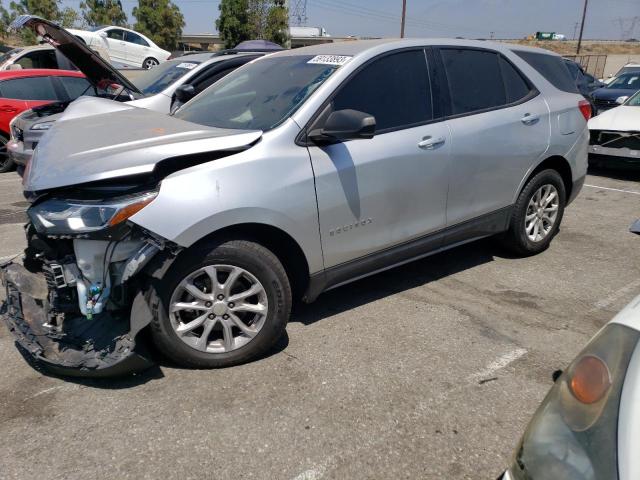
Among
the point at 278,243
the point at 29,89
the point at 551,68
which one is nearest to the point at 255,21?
the point at 29,89

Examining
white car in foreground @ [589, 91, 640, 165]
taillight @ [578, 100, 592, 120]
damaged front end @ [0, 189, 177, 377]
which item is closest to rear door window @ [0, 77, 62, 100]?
damaged front end @ [0, 189, 177, 377]

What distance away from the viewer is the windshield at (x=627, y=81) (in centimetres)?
1353

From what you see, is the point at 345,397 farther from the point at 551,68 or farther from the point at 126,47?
the point at 126,47

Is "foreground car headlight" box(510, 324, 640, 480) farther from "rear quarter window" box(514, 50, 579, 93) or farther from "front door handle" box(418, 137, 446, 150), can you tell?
"rear quarter window" box(514, 50, 579, 93)

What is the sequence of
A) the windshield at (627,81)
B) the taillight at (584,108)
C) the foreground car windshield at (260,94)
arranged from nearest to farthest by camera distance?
1. the foreground car windshield at (260,94)
2. the taillight at (584,108)
3. the windshield at (627,81)

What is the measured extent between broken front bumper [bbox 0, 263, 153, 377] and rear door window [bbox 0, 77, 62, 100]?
22.8 ft

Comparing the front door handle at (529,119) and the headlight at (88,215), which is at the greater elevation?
the headlight at (88,215)

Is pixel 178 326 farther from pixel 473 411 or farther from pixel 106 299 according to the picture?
pixel 473 411

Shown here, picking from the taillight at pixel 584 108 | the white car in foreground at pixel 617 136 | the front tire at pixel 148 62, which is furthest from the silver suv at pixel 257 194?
the front tire at pixel 148 62

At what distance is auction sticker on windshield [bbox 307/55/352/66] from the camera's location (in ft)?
11.8

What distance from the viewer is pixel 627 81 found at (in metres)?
13.9

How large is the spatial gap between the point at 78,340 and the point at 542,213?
392cm

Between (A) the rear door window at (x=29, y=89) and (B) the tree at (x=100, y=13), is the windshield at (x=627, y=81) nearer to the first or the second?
(A) the rear door window at (x=29, y=89)

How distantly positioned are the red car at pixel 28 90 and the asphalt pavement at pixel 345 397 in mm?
6452
